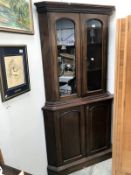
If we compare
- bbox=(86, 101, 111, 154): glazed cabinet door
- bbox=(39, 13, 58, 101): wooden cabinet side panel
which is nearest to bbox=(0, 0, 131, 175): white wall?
bbox=(39, 13, 58, 101): wooden cabinet side panel

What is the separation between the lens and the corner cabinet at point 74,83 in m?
1.77

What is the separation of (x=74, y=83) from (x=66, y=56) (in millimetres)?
319

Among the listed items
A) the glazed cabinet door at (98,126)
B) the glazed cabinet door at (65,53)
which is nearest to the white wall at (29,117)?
the glazed cabinet door at (65,53)

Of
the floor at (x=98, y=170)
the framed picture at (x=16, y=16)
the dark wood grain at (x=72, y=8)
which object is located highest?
the dark wood grain at (x=72, y=8)

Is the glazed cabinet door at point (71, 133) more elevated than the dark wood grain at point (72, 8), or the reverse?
the dark wood grain at point (72, 8)

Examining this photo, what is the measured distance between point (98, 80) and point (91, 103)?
295 mm

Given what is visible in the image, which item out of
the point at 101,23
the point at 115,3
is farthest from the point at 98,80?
the point at 115,3

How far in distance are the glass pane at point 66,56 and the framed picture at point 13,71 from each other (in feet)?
1.54

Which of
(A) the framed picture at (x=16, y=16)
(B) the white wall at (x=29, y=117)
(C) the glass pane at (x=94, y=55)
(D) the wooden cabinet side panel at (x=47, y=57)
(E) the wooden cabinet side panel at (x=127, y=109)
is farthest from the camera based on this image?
(C) the glass pane at (x=94, y=55)

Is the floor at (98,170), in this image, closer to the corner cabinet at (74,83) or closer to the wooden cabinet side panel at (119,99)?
the corner cabinet at (74,83)

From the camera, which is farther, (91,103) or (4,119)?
(91,103)

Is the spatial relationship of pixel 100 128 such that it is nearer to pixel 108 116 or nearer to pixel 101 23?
pixel 108 116

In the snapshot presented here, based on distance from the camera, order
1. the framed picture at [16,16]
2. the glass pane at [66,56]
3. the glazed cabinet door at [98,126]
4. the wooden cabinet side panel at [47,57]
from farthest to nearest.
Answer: the glazed cabinet door at [98,126], the glass pane at [66,56], the wooden cabinet side panel at [47,57], the framed picture at [16,16]

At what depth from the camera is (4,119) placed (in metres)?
1.31
